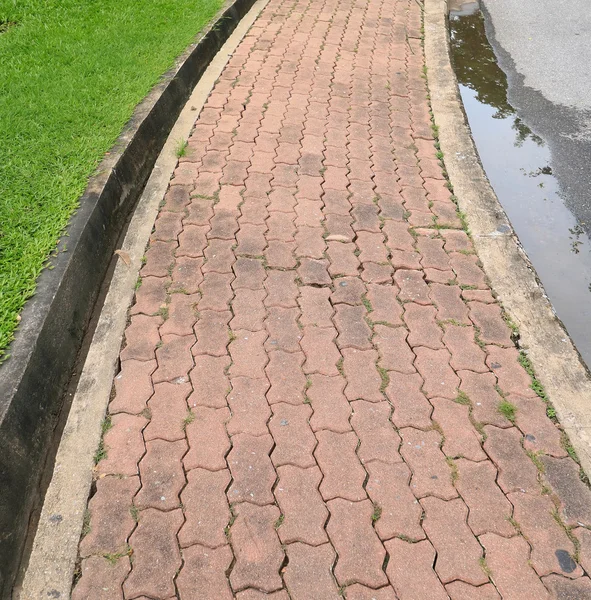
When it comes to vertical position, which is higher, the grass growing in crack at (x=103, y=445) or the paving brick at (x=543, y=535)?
the grass growing in crack at (x=103, y=445)

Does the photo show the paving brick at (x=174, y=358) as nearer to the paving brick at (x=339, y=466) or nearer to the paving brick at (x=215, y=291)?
the paving brick at (x=215, y=291)

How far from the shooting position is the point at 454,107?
6.35 m

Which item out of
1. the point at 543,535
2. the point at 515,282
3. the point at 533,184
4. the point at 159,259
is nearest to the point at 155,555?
the point at 543,535

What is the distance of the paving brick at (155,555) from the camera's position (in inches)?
100

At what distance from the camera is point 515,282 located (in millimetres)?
4156

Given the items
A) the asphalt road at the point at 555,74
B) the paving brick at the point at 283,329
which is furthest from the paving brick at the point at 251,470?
the asphalt road at the point at 555,74

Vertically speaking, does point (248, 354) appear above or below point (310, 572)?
above

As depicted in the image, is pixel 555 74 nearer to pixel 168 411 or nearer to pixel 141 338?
pixel 141 338

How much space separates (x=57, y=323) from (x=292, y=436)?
1384mm

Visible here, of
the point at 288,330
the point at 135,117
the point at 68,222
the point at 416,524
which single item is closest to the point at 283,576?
the point at 416,524

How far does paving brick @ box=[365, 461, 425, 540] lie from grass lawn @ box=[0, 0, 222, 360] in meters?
1.87

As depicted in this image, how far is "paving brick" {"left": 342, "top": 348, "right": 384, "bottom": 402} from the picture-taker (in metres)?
3.36

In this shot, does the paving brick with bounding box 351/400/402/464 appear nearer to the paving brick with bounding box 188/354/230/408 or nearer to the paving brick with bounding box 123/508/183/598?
the paving brick with bounding box 188/354/230/408

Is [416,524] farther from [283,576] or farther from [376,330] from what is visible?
[376,330]
